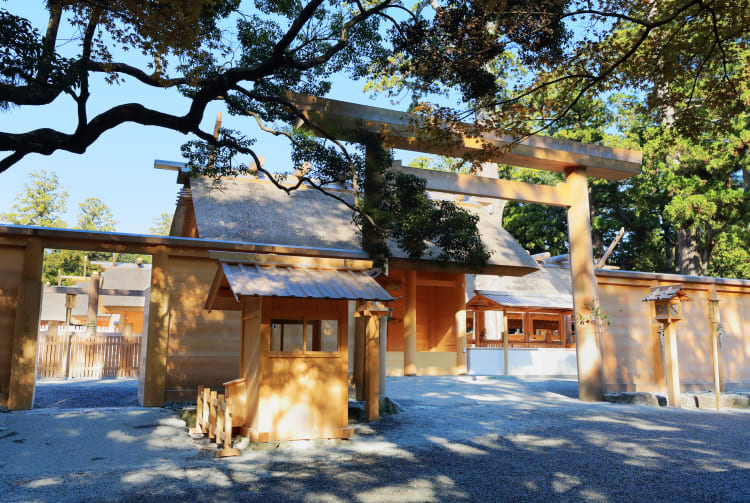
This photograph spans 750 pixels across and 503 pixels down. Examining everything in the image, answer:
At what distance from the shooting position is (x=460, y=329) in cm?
1934

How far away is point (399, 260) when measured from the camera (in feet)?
54.2

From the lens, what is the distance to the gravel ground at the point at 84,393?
1074 centimetres

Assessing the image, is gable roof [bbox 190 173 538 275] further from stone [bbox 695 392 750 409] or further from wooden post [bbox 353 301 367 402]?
stone [bbox 695 392 750 409]

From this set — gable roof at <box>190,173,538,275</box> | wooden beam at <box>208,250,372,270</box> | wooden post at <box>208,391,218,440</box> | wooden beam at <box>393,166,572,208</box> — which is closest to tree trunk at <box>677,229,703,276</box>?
gable roof at <box>190,173,538,275</box>

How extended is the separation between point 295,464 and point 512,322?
25.1m

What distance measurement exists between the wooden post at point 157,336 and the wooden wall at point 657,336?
9350 mm

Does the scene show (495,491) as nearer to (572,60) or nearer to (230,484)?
(230,484)

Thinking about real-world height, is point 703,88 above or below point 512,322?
above

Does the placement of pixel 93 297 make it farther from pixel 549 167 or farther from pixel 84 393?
pixel 549 167

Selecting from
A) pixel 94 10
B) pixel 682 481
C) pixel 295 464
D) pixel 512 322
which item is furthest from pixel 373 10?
pixel 512 322

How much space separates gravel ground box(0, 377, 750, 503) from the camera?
5.44 metres

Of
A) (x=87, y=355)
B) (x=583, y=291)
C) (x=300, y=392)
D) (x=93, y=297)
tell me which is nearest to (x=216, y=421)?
(x=300, y=392)

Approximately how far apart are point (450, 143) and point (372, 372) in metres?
3.99

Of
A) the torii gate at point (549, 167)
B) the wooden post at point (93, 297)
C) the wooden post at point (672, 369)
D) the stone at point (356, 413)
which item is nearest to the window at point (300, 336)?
the stone at point (356, 413)
